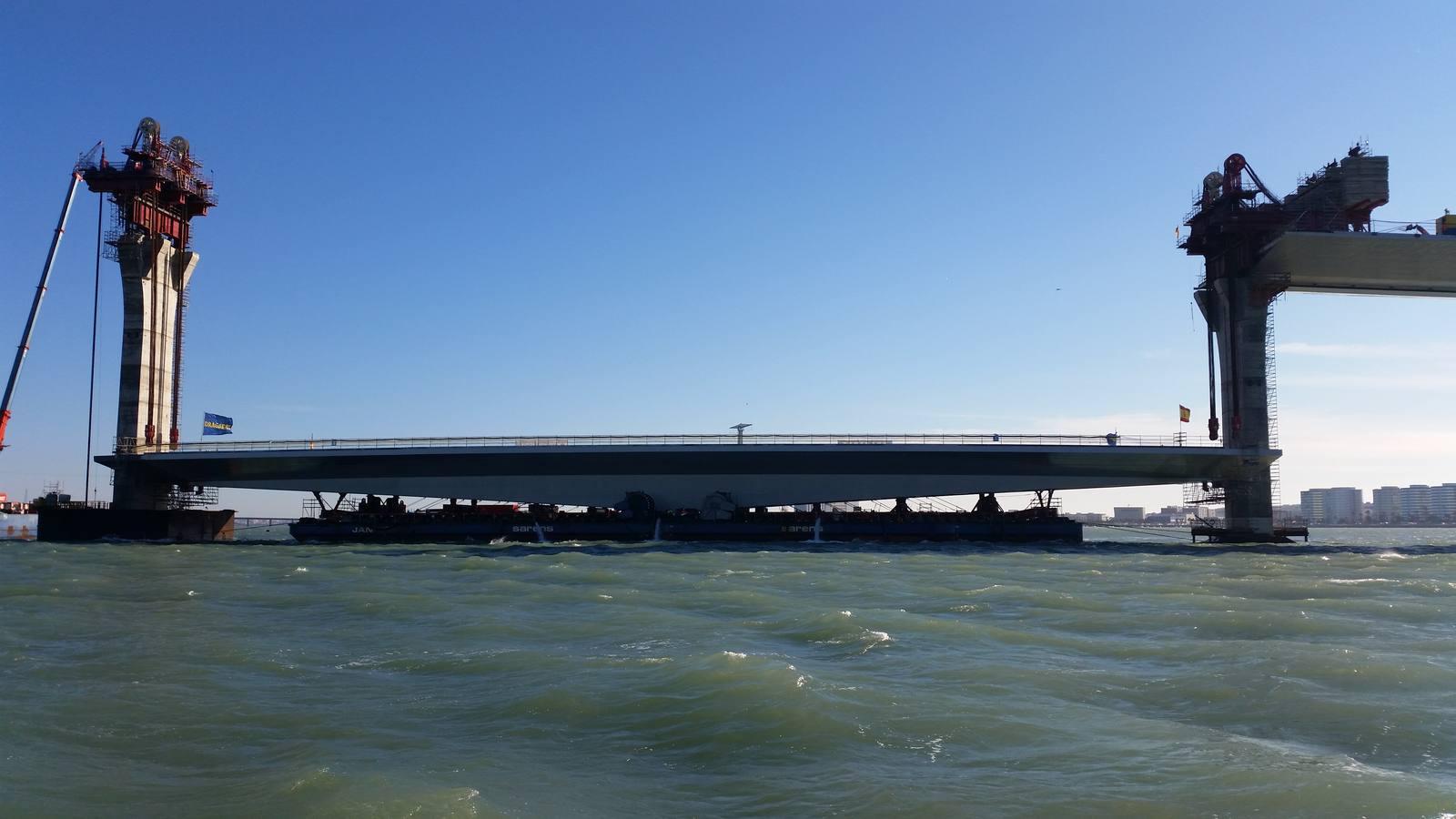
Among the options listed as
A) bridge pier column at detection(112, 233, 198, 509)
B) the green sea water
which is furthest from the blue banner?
the green sea water

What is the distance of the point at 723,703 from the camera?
493 inches

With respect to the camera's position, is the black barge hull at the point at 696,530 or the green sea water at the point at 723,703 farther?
the black barge hull at the point at 696,530

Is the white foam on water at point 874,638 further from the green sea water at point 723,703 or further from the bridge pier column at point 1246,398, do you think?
the bridge pier column at point 1246,398

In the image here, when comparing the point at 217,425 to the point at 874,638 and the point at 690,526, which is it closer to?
the point at 690,526

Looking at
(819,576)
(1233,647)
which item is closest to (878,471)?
(819,576)

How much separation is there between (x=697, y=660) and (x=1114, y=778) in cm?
702

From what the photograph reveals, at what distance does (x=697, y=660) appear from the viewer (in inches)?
598

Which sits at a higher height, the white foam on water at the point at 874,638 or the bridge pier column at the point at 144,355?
the bridge pier column at the point at 144,355

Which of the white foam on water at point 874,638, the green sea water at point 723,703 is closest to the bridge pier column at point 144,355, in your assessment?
the green sea water at point 723,703

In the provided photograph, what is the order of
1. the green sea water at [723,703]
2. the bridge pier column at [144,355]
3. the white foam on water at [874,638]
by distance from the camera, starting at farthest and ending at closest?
the bridge pier column at [144,355] → the white foam on water at [874,638] → the green sea water at [723,703]

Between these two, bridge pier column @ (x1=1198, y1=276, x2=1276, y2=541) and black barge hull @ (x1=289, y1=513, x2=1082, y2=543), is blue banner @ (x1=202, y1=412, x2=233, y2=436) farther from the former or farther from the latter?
bridge pier column @ (x1=1198, y1=276, x2=1276, y2=541)

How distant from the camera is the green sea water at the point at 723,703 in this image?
933 centimetres

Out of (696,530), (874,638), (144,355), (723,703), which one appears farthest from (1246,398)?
(144,355)

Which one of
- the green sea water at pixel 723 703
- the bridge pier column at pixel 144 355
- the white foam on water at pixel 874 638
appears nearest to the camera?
the green sea water at pixel 723 703
